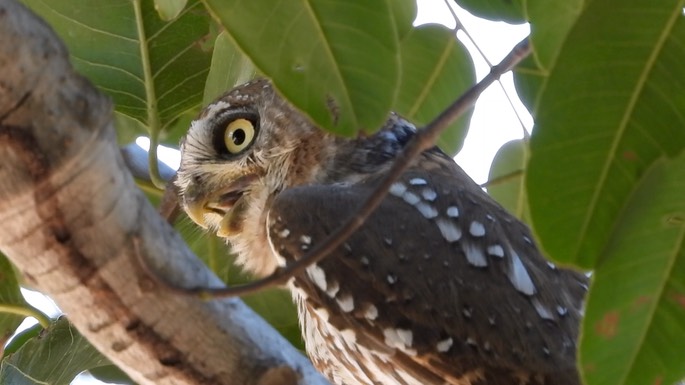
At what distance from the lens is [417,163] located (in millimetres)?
2803

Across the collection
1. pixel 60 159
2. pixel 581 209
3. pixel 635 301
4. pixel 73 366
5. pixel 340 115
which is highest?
pixel 60 159

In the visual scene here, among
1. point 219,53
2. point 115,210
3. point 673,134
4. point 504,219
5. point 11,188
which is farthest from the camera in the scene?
point 504,219

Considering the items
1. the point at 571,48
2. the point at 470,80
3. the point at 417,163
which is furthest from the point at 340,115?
the point at 417,163

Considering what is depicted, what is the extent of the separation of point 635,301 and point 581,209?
6.9 inches

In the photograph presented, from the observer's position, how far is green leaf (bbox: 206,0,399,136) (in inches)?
58.6

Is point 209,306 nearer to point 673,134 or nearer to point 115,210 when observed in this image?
point 115,210

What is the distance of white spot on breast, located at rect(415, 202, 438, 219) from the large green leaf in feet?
2.13

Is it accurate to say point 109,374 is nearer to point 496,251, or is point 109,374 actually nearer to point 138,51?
point 138,51

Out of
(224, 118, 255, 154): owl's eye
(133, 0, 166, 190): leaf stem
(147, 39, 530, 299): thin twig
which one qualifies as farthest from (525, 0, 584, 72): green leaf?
(224, 118, 255, 154): owl's eye

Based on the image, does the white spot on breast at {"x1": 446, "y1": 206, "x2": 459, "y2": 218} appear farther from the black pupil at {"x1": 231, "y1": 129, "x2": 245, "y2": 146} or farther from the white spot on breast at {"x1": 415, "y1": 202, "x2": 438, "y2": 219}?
the black pupil at {"x1": 231, "y1": 129, "x2": 245, "y2": 146}

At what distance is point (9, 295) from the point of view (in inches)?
103

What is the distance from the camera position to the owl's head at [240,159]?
2.87m

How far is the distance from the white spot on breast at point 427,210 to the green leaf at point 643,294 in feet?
2.97

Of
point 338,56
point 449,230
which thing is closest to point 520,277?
point 449,230
